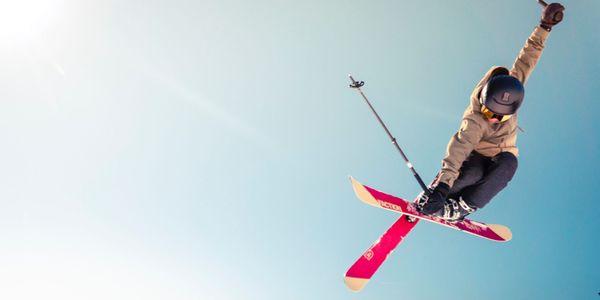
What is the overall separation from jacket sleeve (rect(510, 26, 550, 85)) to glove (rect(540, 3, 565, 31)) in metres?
0.10

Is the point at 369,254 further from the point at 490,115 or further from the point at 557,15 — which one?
the point at 557,15

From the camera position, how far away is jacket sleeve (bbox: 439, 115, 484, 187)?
5.40 metres

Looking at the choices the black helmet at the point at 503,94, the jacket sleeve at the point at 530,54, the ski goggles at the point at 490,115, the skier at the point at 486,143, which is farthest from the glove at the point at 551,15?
the ski goggles at the point at 490,115

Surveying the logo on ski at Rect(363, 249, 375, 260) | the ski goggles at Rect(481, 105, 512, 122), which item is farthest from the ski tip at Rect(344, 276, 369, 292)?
the ski goggles at Rect(481, 105, 512, 122)

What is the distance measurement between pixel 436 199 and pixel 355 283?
11.2 feet

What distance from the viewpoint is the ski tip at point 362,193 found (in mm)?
6742

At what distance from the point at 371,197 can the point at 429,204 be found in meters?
1.76

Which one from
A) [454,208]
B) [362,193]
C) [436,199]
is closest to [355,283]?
[362,193]

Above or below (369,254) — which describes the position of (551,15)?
above

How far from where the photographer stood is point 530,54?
20.0 ft

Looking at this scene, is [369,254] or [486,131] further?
[369,254]

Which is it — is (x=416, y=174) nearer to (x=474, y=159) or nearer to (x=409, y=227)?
(x=474, y=159)

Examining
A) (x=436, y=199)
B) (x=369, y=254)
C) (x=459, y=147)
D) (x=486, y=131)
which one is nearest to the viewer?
(x=436, y=199)

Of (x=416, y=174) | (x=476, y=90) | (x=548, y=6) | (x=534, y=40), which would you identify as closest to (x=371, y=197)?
(x=416, y=174)
